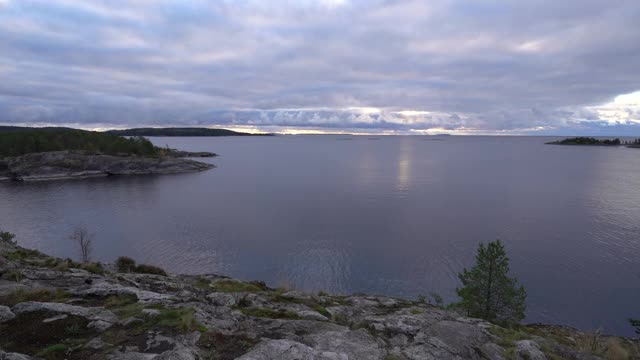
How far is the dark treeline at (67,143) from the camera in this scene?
Answer: 496ft

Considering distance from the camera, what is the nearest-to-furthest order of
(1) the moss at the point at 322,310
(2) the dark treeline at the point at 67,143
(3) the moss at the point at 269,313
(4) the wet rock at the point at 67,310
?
(4) the wet rock at the point at 67,310 → (3) the moss at the point at 269,313 → (1) the moss at the point at 322,310 → (2) the dark treeline at the point at 67,143

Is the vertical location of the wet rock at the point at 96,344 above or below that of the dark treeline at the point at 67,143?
below

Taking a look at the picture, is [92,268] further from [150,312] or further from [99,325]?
[99,325]

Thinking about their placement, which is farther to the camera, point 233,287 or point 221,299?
point 233,287

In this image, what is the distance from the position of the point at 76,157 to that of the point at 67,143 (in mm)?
27609

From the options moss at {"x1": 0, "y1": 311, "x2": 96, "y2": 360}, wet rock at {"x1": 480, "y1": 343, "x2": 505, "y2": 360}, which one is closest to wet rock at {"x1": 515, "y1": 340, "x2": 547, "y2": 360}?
wet rock at {"x1": 480, "y1": 343, "x2": 505, "y2": 360}

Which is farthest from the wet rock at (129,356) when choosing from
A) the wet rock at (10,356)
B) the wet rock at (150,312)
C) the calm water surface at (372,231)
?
the calm water surface at (372,231)

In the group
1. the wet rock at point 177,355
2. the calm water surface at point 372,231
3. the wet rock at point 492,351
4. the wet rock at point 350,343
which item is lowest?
the calm water surface at point 372,231

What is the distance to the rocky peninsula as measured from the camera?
10539mm

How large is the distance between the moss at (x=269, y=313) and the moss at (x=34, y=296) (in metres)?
7.32

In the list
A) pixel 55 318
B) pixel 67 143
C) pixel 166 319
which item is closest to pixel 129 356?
pixel 166 319

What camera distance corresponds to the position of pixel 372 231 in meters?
60.8

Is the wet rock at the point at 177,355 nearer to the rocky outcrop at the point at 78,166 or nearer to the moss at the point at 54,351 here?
the moss at the point at 54,351

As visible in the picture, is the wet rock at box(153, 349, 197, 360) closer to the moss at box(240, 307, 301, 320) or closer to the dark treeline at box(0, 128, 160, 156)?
the moss at box(240, 307, 301, 320)
